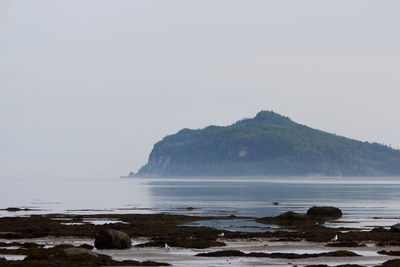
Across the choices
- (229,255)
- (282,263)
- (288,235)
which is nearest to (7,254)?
(229,255)

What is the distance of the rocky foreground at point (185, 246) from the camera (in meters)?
42.4

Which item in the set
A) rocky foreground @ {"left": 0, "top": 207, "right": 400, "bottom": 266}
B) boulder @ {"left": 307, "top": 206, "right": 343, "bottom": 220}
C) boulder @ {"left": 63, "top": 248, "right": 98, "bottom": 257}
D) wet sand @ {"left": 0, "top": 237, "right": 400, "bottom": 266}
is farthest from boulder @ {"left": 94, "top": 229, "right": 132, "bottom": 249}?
boulder @ {"left": 307, "top": 206, "right": 343, "bottom": 220}

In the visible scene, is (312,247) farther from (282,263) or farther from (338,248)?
(282,263)

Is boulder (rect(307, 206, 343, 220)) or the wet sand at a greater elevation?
boulder (rect(307, 206, 343, 220))

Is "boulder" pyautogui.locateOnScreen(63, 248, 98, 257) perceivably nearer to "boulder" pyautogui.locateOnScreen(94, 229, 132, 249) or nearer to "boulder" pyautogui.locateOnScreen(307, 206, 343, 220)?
"boulder" pyautogui.locateOnScreen(94, 229, 132, 249)

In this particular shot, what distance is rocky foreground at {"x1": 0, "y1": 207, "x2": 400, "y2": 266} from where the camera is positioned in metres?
42.4

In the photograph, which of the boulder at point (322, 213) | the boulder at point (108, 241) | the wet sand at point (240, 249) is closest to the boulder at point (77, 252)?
the wet sand at point (240, 249)

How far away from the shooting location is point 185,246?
51.3m

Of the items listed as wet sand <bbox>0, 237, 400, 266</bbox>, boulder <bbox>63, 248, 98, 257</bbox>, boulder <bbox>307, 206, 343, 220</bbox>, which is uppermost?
boulder <bbox>307, 206, 343, 220</bbox>

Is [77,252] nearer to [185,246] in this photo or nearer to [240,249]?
[185,246]

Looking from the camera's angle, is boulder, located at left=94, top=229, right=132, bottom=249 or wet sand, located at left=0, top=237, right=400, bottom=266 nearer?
wet sand, located at left=0, top=237, right=400, bottom=266

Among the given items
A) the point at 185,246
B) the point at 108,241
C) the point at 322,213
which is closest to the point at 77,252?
the point at 108,241

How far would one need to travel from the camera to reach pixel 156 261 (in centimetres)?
4316

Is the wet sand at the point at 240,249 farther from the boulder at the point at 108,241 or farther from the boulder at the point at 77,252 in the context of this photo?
the boulder at the point at 77,252
